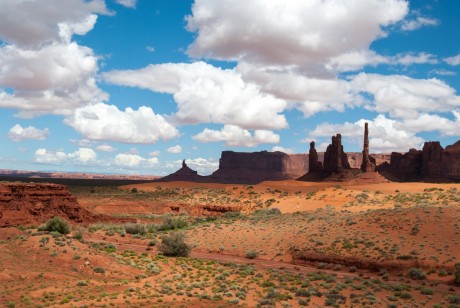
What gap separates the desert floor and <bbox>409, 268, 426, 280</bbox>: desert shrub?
0.21 ft

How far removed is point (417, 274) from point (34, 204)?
33.1 meters

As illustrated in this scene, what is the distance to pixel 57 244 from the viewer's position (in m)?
27.2

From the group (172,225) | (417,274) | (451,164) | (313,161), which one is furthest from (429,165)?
(417,274)

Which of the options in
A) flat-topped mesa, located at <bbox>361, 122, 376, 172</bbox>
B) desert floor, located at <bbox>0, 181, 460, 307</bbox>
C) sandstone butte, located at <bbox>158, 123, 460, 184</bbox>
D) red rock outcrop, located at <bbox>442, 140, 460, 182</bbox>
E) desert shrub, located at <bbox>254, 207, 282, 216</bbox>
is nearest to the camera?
desert floor, located at <bbox>0, 181, 460, 307</bbox>

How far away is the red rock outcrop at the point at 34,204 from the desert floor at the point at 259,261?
2.41 m

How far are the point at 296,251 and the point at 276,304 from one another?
14.7 m

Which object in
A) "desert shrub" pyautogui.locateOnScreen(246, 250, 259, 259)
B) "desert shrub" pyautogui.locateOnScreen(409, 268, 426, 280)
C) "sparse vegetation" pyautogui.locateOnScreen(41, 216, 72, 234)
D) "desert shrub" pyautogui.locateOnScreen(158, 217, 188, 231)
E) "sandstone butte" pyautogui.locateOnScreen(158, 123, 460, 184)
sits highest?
"sandstone butte" pyautogui.locateOnScreen(158, 123, 460, 184)

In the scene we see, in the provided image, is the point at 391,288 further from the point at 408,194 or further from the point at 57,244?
the point at 408,194

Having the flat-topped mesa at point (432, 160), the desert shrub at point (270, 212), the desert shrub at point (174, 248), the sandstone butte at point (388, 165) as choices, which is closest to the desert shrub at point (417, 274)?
the desert shrub at point (174, 248)

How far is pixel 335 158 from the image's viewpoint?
9794 centimetres

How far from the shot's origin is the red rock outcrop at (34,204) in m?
39.6

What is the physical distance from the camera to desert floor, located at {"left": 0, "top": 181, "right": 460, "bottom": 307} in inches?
831

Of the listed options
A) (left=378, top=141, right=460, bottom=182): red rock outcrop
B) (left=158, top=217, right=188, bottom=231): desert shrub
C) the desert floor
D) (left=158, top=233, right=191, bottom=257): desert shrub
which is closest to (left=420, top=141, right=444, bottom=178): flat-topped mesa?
(left=378, top=141, right=460, bottom=182): red rock outcrop

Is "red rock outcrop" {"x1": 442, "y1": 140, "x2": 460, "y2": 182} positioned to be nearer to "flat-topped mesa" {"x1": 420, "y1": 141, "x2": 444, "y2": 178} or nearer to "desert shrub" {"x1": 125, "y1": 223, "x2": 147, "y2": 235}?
"flat-topped mesa" {"x1": 420, "y1": 141, "x2": 444, "y2": 178}
